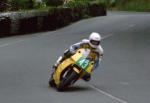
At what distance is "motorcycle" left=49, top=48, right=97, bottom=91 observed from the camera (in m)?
14.7

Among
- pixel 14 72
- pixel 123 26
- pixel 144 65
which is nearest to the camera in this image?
pixel 14 72

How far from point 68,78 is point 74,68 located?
0.82 ft

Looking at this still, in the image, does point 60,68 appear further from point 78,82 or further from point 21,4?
point 21,4

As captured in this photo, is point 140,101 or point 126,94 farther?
point 126,94

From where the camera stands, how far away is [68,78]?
48.0ft

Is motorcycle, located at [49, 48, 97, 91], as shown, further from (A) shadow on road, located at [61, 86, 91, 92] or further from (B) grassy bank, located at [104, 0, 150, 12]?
(B) grassy bank, located at [104, 0, 150, 12]

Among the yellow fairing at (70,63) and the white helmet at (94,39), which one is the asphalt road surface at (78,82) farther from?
the white helmet at (94,39)

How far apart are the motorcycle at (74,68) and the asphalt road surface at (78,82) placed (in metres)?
0.24

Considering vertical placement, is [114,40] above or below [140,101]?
below

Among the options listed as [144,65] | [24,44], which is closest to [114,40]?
[24,44]

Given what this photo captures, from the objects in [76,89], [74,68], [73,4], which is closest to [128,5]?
[73,4]

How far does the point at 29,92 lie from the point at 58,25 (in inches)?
1118

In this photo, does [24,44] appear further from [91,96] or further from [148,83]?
[91,96]

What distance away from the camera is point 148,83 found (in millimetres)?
16297
